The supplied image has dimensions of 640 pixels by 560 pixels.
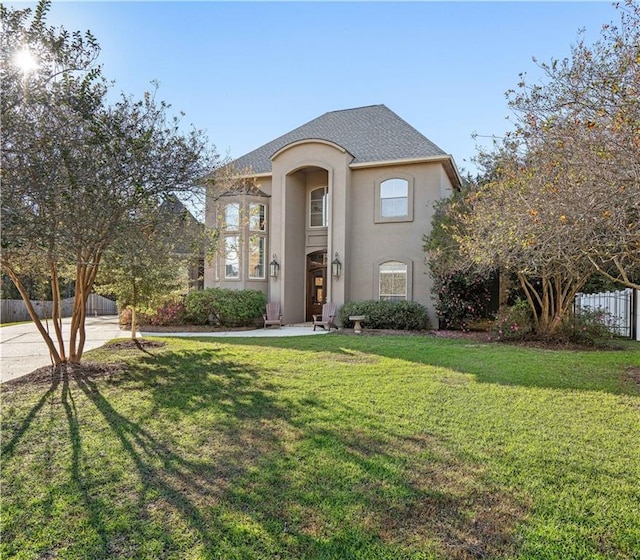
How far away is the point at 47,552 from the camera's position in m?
2.94

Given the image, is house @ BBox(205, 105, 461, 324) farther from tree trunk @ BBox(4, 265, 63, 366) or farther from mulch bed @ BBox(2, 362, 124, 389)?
tree trunk @ BBox(4, 265, 63, 366)

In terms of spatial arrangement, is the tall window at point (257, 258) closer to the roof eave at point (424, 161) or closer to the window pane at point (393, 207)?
the roof eave at point (424, 161)

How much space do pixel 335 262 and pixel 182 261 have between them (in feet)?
27.0

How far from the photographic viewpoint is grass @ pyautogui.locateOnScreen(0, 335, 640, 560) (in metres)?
3.06

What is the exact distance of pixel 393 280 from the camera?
17.6 metres

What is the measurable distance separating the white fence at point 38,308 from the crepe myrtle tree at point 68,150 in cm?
1428

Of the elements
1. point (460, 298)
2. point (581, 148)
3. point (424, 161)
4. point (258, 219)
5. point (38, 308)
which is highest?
point (424, 161)

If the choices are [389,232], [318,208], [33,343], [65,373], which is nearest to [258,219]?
[318,208]

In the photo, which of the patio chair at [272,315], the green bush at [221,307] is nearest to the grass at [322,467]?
the green bush at [221,307]

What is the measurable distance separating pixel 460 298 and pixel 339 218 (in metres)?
5.91

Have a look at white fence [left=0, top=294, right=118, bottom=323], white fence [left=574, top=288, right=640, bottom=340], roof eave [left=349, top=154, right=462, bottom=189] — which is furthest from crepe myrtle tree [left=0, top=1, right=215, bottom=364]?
white fence [left=574, top=288, right=640, bottom=340]

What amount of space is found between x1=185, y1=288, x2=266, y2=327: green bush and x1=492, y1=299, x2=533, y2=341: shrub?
9426 mm

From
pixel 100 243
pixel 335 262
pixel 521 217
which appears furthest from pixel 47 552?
pixel 335 262

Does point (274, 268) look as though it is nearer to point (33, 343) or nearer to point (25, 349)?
point (33, 343)
